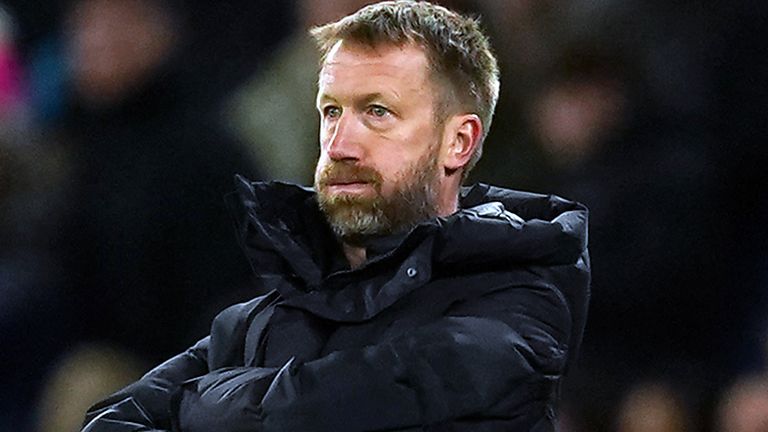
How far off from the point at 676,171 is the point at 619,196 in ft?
0.55

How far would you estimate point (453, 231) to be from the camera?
255 centimetres

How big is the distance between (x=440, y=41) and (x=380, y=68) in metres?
0.12

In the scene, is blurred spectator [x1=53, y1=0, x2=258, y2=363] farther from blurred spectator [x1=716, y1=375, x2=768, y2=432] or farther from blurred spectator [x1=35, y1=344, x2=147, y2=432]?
blurred spectator [x1=716, y1=375, x2=768, y2=432]

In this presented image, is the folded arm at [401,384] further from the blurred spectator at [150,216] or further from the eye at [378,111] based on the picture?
the blurred spectator at [150,216]

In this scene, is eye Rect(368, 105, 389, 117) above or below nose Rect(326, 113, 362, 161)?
above

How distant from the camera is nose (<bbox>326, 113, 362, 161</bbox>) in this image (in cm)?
263

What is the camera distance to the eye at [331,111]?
2681 millimetres

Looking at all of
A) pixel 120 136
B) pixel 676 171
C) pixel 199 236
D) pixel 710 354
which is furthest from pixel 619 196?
pixel 120 136

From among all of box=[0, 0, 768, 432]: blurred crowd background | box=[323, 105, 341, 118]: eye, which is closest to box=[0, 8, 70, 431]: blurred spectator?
box=[0, 0, 768, 432]: blurred crowd background

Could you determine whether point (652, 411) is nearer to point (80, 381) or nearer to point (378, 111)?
point (80, 381)

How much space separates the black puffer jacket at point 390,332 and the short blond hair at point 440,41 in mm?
175

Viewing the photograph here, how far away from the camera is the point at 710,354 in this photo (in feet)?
13.9

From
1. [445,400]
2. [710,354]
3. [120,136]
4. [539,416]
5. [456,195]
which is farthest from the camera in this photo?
[120,136]

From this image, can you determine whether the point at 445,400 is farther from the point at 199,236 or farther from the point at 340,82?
the point at 199,236
